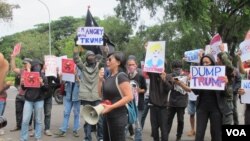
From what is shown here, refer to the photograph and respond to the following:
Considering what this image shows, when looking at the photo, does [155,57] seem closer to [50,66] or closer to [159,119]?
[159,119]

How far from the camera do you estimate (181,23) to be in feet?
72.4

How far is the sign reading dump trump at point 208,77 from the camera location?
6824 millimetres

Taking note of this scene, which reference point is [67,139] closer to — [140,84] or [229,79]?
[140,84]

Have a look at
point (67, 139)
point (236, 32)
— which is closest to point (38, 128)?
point (67, 139)

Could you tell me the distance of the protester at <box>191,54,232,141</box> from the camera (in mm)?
6949

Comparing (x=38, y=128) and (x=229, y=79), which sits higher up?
(x=229, y=79)

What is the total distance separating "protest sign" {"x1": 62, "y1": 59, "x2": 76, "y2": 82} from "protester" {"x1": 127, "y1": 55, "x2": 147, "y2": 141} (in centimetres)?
150

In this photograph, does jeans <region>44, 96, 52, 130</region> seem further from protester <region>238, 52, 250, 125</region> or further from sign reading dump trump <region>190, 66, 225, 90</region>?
protester <region>238, 52, 250, 125</region>

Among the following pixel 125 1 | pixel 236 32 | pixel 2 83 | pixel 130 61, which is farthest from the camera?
pixel 236 32

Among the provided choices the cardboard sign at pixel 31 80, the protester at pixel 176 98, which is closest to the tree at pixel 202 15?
the protester at pixel 176 98

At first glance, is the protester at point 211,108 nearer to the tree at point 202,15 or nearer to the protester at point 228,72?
the protester at point 228,72

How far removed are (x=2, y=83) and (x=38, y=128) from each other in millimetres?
3613

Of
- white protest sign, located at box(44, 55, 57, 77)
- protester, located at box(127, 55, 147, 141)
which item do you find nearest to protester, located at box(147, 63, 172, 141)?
protester, located at box(127, 55, 147, 141)

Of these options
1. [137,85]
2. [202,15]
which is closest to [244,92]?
[137,85]
